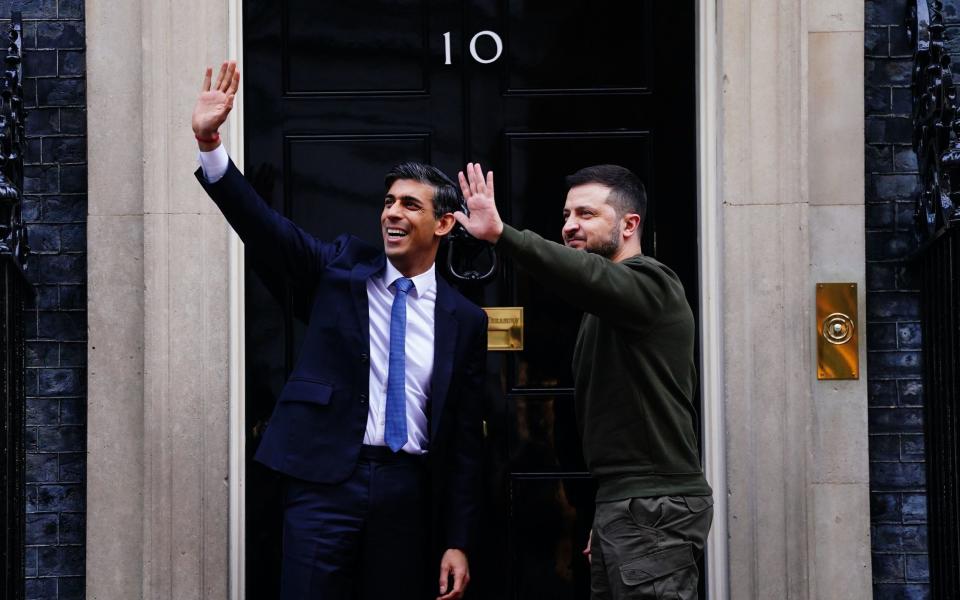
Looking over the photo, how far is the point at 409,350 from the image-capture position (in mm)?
4641

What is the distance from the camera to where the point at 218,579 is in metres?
5.23

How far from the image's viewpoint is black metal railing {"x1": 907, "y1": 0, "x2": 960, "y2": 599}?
4805 mm

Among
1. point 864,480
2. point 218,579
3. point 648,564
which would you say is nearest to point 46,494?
point 218,579

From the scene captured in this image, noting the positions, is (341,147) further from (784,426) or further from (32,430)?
(784,426)

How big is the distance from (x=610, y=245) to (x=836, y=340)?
1418 millimetres

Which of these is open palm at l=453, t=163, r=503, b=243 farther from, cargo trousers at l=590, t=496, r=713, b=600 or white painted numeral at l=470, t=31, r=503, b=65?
white painted numeral at l=470, t=31, r=503, b=65

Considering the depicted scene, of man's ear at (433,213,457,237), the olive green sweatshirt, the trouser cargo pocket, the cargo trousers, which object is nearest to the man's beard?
the olive green sweatshirt

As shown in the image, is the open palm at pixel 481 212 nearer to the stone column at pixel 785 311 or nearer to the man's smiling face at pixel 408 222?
the man's smiling face at pixel 408 222

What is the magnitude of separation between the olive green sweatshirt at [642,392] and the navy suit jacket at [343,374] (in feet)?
1.90

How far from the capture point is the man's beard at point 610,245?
4.30 metres

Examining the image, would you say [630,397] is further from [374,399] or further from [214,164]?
[214,164]

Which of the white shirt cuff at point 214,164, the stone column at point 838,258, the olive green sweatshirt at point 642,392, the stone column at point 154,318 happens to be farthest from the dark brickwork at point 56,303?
the stone column at point 838,258

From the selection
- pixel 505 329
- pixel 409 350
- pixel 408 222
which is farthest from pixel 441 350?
pixel 505 329

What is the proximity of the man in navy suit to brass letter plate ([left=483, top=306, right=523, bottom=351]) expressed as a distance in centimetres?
72
